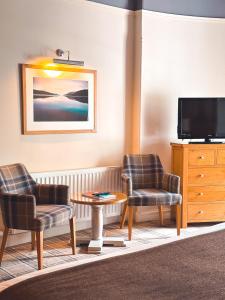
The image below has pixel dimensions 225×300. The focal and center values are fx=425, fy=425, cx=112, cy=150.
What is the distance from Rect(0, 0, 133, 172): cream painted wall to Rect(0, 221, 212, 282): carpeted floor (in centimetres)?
78

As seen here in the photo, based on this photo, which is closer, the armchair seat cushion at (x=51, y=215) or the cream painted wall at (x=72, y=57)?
the armchair seat cushion at (x=51, y=215)

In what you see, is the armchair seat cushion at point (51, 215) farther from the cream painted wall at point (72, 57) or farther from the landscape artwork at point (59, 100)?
the landscape artwork at point (59, 100)

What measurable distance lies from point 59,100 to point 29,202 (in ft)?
4.65

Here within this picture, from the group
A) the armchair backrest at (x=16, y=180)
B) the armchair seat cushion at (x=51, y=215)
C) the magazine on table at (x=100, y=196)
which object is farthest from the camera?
the magazine on table at (x=100, y=196)

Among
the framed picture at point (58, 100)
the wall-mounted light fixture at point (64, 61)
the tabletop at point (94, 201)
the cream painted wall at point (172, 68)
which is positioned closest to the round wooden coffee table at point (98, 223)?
the tabletop at point (94, 201)

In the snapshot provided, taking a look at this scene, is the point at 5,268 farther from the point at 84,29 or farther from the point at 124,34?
the point at 124,34

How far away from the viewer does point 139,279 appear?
179cm

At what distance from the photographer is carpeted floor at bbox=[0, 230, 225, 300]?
65.1 inches

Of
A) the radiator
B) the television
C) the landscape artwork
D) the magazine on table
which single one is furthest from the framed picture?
the television

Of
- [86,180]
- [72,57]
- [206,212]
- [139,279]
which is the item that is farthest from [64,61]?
[139,279]

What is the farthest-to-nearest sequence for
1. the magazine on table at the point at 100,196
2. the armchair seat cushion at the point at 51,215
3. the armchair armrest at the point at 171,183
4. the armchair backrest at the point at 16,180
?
the armchair armrest at the point at 171,183 → the magazine on table at the point at 100,196 → the armchair backrest at the point at 16,180 → the armchair seat cushion at the point at 51,215

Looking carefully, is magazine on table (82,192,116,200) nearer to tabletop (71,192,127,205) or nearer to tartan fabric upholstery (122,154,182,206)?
tabletop (71,192,127,205)

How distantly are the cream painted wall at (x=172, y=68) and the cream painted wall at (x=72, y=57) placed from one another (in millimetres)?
239

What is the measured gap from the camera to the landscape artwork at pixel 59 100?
4.39 metres
